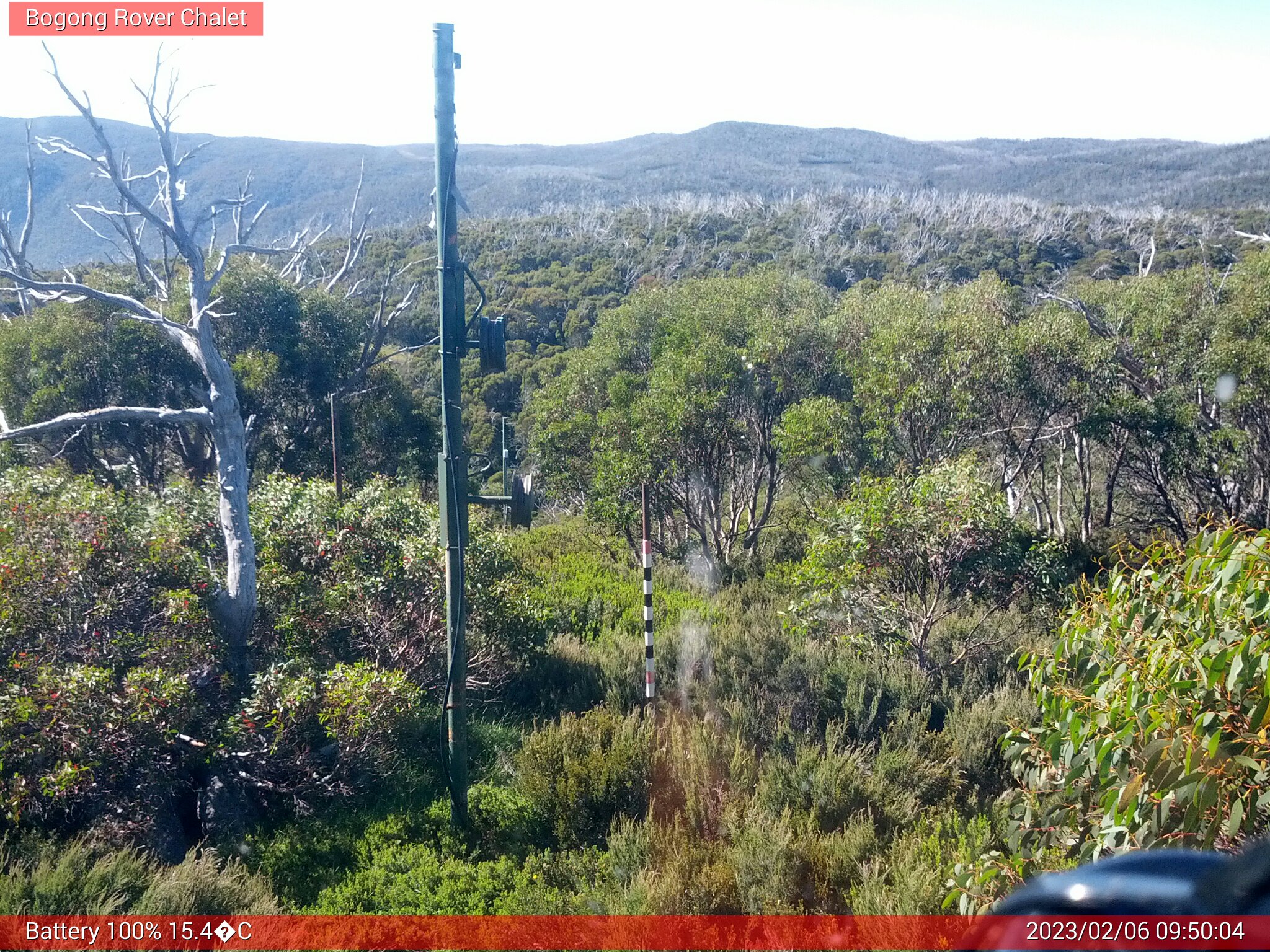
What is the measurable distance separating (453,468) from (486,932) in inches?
103

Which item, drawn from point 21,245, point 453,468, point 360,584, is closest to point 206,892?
point 453,468

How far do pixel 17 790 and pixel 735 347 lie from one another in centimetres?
967

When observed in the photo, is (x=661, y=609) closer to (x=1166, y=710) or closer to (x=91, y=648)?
(x=91, y=648)

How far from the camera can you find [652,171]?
79375 mm

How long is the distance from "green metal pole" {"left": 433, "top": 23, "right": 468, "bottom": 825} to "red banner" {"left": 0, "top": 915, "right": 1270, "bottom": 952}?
1.24 meters

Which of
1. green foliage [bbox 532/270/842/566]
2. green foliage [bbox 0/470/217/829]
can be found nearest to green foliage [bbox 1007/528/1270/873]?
green foliage [bbox 0/470/217/829]

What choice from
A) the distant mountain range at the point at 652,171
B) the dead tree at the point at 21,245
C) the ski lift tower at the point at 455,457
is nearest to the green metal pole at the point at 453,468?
the ski lift tower at the point at 455,457

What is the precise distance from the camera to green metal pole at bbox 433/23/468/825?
541cm

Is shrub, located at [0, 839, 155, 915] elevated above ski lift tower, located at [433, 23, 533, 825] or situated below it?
below

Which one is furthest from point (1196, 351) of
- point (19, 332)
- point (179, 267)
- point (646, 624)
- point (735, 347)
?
point (179, 267)

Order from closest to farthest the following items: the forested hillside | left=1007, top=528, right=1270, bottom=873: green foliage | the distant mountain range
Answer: left=1007, top=528, right=1270, bottom=873: green foliage → the forested hillside → the distant mountain range

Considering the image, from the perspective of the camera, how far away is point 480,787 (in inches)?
238

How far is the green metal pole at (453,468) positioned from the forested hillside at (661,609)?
0.49m

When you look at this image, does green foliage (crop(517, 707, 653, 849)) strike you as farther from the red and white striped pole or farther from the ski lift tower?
the red and white striped pole
